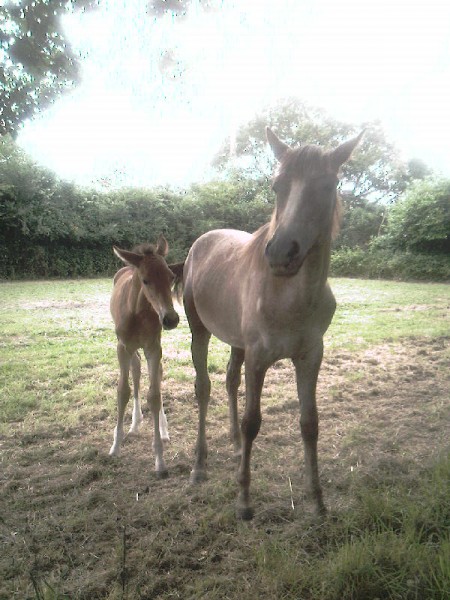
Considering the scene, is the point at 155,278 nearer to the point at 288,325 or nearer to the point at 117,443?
the point at 288,325

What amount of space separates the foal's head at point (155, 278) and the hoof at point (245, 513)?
1.30 m

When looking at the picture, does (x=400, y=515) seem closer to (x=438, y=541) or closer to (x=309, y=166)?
(x=438, y=541)

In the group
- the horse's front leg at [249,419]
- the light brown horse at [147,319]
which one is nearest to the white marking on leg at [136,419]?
the light brown horse at [147,319]

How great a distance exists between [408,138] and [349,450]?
10.3 ft

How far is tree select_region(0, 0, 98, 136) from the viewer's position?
292 cm

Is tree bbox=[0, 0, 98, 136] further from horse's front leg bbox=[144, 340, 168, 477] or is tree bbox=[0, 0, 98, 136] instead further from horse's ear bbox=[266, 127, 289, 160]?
horse's front leg bbox=[144, 340, 168, 477]

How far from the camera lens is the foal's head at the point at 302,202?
196 cm

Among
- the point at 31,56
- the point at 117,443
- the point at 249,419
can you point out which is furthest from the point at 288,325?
the point at 31,56

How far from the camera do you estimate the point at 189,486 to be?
2895 mm

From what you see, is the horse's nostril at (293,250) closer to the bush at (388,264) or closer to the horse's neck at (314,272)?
the horse's neck at (314,272)

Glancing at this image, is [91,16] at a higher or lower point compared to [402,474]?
higher

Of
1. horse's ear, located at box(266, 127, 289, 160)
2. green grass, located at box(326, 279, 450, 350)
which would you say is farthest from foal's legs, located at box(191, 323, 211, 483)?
green grass, located at box(326, 279, 450, 350)

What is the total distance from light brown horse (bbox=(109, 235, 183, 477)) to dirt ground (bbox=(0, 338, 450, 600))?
22 cm

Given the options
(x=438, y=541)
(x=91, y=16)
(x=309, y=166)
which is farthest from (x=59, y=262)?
(x=438, y=541)
